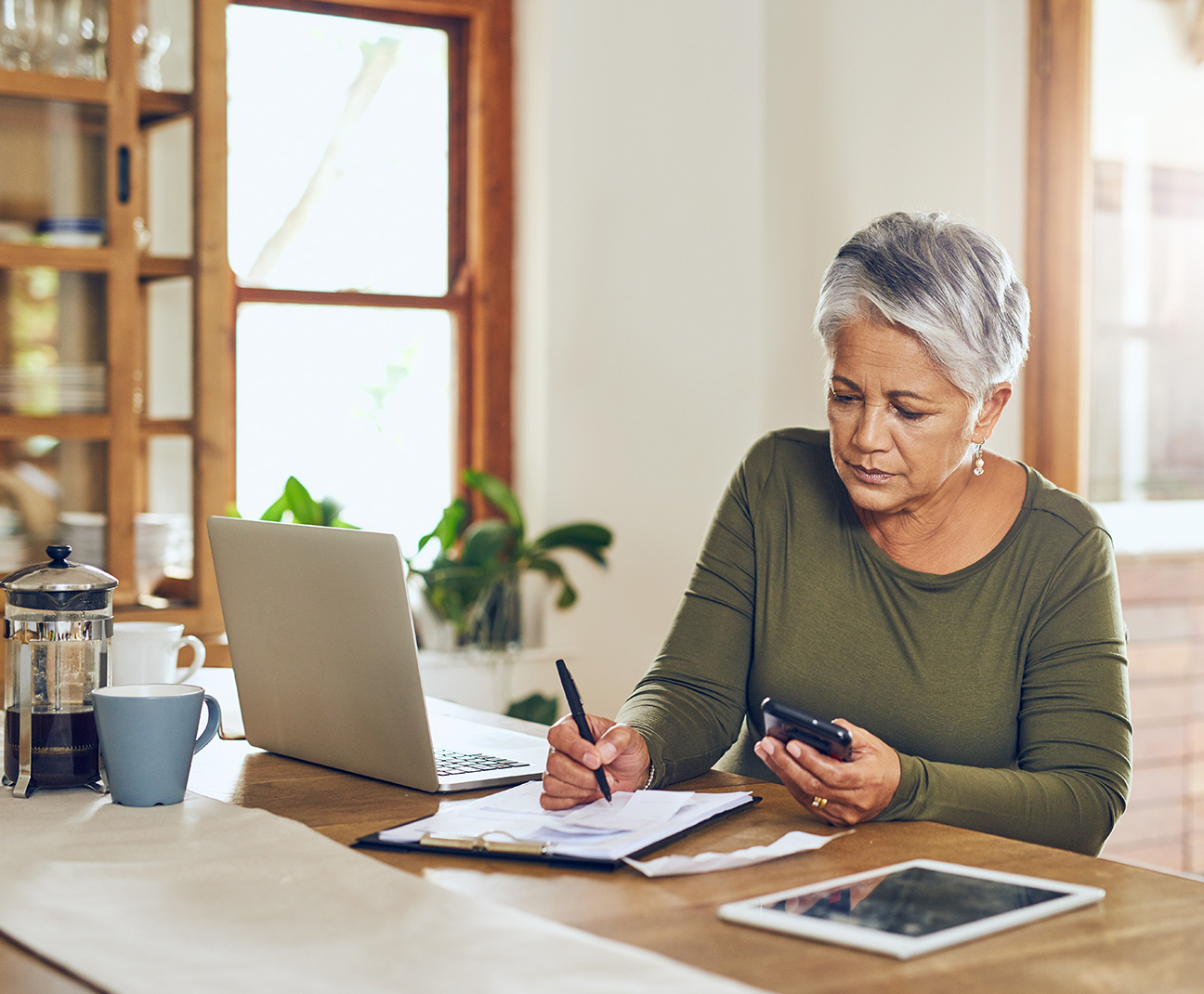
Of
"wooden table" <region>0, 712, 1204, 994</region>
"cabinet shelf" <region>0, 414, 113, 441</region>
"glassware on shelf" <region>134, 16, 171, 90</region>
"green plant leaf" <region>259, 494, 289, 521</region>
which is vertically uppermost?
"glassware on shelf" <region>134, 16, 171, 90</region>

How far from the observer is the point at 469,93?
11.5ft

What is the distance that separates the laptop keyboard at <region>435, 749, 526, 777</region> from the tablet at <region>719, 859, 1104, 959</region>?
18.4 inches

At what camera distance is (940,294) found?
1.53 metres

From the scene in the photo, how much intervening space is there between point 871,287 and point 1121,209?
1625mm

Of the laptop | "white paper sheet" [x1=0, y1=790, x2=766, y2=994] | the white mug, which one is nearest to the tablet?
"white paper sheet" [x1=0, y1=790, x2=766, y2=994]

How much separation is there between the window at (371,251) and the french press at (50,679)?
6.73 feet

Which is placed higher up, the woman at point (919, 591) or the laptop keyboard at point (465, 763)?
the woman at point (919, 591)

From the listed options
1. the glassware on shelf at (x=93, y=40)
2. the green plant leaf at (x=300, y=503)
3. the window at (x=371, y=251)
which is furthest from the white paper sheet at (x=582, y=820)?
the window at (x=371, y=251)

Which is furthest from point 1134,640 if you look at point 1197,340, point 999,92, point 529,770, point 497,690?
point 529,770

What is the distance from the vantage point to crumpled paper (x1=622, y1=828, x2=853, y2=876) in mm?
A: 1026

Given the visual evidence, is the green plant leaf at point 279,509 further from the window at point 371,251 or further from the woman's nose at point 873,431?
the woman's nose at point 873,431

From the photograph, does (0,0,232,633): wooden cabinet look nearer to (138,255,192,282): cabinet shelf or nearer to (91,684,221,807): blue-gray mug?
(138,255,192,282): cabinet shelf

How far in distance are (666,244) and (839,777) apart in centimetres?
248

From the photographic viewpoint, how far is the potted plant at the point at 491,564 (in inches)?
127
